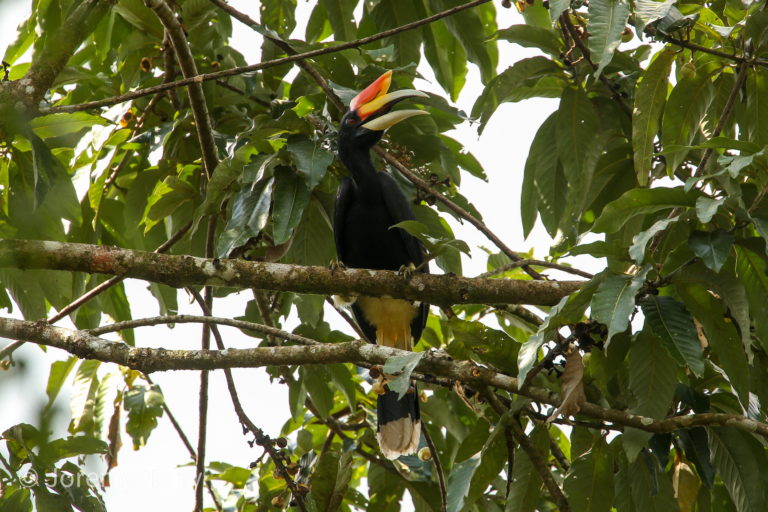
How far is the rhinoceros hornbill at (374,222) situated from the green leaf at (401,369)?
1.46 meters

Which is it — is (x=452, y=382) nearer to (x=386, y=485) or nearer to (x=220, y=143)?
(x=386, y=485)

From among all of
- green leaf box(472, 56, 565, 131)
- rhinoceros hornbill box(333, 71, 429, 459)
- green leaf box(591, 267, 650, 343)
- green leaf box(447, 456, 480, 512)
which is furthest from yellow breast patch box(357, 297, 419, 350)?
green leaf box(591, 267, 650, 343)

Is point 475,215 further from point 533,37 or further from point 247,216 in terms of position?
point 247,216

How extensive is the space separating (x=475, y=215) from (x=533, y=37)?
2.49ft

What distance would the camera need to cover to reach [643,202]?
7.29ft

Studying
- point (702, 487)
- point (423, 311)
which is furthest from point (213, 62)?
point (702, 487)

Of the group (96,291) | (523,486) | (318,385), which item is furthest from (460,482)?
(96,291)

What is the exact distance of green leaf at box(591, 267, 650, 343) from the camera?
2.01 m

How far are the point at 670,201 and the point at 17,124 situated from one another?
1.67 metres

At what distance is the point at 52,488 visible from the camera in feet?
7.14

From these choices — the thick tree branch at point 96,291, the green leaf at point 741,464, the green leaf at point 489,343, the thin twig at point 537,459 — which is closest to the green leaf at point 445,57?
the thick tree branch at point 96,291

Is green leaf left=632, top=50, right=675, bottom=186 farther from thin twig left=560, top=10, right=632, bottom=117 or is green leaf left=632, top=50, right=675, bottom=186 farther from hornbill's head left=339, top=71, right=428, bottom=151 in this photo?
hornbill's head left=339, top=71, right=428, bottom=151

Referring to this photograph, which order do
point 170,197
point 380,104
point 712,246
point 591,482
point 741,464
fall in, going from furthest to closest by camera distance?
point 380,104, point 170,197, point 591,482, point 741,464, point 712,246

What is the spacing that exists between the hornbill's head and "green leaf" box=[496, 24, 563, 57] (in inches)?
16.0
